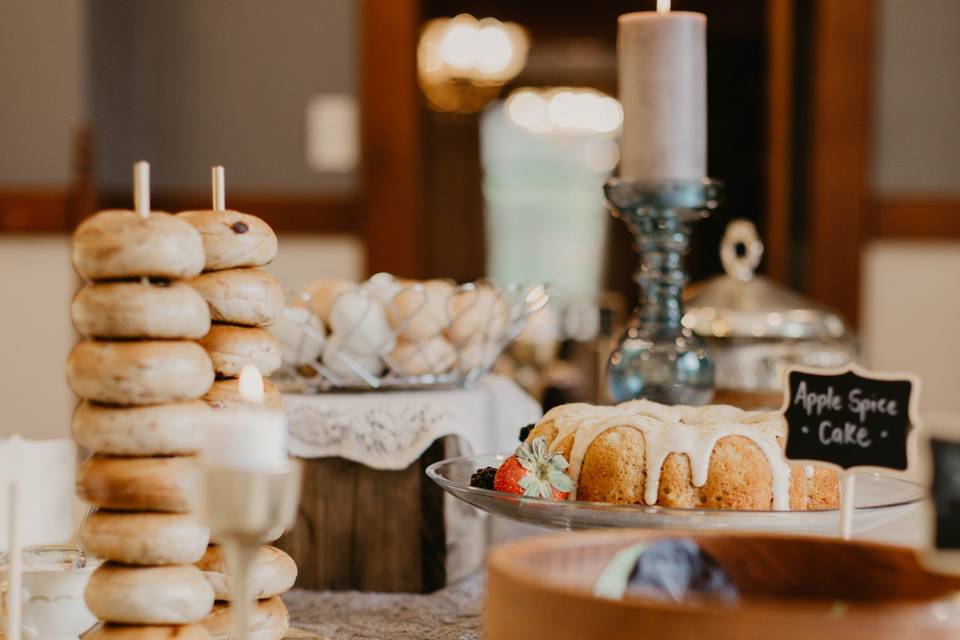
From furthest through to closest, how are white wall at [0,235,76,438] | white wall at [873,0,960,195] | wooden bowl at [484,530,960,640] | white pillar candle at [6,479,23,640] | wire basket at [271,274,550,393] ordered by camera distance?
white wall at [0,235,76,438] → white wall at [873,0,960,195] → wire basket at [271,274,550,393] → white pillar candle at [6,479,23,640] → wooden bowl at [484,530,960,640]

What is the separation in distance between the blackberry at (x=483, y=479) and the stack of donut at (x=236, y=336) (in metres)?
0.21

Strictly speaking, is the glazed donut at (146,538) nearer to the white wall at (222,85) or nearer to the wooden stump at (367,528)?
the wooden stump at (367,528)

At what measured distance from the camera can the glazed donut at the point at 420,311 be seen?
130cm

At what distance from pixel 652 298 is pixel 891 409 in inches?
23.5

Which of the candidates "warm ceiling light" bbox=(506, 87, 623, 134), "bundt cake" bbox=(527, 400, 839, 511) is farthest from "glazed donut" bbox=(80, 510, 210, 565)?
"warm ceiling light" bbox=(506, 87, 623, 134)

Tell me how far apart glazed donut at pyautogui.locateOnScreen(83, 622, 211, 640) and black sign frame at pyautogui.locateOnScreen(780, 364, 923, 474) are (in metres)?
0.42

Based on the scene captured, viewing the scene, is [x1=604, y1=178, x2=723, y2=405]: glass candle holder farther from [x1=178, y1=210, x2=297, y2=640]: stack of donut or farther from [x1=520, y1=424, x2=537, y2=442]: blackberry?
[x1=178, y1=210, x2=297, y2=640]: stack of donut

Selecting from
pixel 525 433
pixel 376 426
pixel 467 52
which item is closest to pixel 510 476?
pixel 525 433

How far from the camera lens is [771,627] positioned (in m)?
0.50

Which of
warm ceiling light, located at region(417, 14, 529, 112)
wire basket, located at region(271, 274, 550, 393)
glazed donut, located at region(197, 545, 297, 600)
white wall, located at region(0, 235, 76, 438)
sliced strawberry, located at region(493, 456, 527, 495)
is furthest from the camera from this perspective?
warm ceiling light, located at region(417, 14, 529, 112)

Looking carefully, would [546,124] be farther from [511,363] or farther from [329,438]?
[329,438]

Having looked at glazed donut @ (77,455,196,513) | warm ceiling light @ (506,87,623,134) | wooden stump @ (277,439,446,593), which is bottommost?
wooden stump @ (277,439,446,593)

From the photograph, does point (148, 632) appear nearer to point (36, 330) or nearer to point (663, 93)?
point (663, 93)

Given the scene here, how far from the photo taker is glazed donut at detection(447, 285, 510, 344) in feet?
4.39
